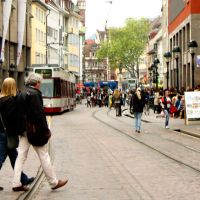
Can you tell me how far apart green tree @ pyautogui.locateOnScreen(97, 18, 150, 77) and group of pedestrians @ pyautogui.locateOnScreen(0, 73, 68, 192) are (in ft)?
418

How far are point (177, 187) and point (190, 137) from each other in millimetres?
14308

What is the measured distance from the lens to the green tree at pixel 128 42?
139 m

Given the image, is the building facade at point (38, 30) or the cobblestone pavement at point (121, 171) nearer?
the cobblestone pavement at point (121, 171)

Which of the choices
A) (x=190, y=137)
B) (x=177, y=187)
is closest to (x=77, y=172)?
(x=177, y=187)

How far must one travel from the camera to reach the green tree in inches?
5458

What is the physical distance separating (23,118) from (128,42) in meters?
128

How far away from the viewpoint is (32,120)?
10.9m

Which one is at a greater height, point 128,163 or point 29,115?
point 29,115

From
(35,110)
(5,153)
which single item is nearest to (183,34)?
(5,153)

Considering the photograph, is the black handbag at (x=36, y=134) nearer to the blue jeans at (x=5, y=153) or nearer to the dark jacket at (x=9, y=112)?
the dark jacket at (x=9, y=112)

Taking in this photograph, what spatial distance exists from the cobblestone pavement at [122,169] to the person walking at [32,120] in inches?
10.0

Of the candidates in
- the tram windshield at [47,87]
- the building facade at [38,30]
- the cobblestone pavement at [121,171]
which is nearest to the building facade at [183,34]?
the tram windshield at [47,87]

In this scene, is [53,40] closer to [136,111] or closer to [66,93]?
[66,93]

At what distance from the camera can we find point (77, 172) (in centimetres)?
1403
